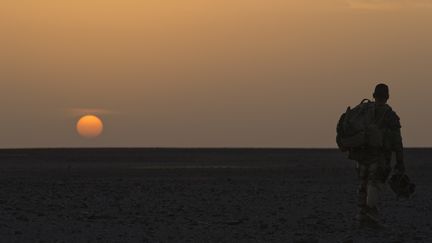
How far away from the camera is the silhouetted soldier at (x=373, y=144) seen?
16.5 meters

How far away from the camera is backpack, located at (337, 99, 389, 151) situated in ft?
54.1

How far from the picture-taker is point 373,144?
16422 millimetres
